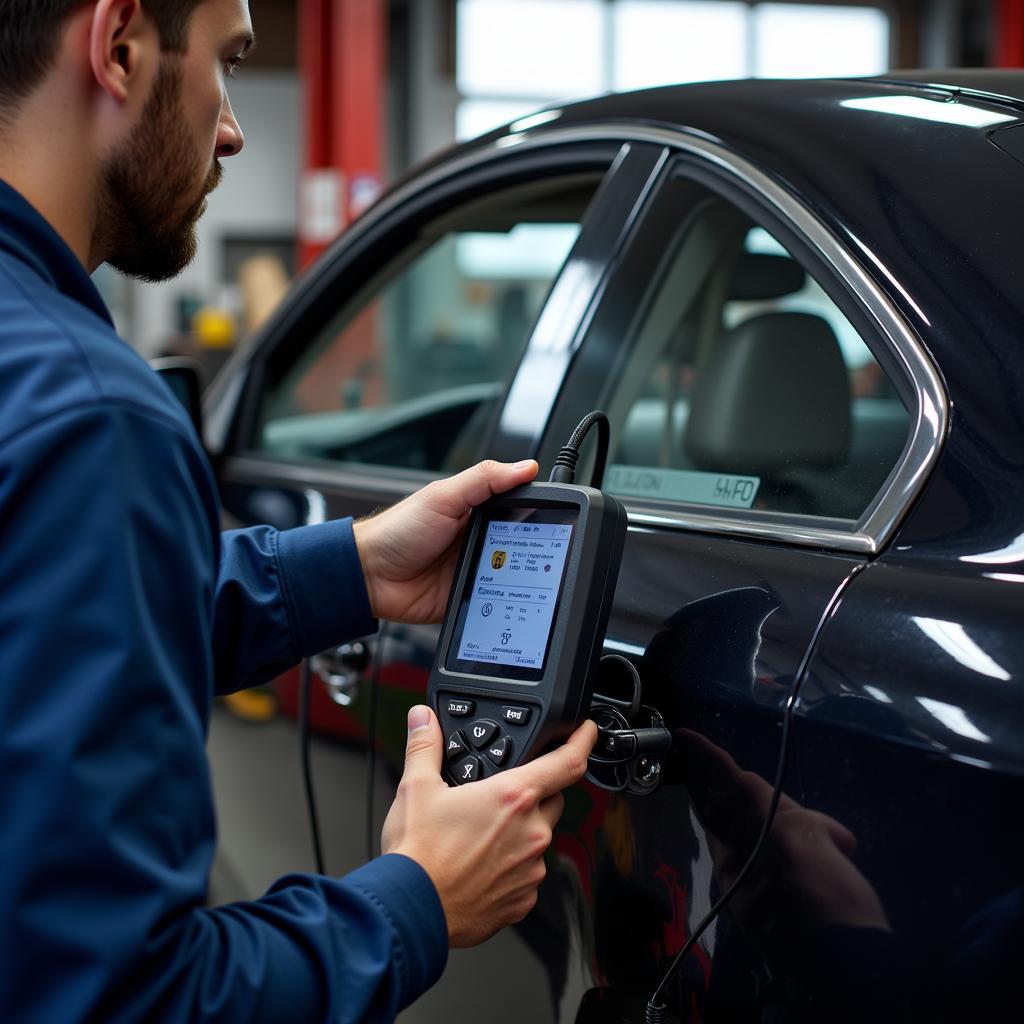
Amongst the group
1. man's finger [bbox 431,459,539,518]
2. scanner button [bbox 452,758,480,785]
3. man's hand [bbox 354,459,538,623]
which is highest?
man's finger [bbox 431,459,539,518]

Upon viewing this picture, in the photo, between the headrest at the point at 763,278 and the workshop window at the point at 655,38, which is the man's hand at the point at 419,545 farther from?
the workshop window at the point at 655,38

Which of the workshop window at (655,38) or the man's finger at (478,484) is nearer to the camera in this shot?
the man's finger at (478,484)

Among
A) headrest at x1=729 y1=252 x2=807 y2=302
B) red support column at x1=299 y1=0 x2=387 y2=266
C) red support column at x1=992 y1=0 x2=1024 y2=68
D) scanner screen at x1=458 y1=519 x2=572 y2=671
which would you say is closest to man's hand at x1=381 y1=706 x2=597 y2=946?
scanner screen at x1=458 y1=519 x2=572 y2=671

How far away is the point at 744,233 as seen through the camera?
1.58 metres

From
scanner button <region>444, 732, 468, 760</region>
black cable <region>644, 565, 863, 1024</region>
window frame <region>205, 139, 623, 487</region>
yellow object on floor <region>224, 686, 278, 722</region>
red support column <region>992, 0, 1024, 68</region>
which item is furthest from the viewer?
red support column <region>992, 0, 1024, 68</region>

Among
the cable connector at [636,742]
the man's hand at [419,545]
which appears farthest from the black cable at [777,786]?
the man's hand at [419,545]

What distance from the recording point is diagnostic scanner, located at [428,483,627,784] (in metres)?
1.05

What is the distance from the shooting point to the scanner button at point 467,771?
1.04 metres

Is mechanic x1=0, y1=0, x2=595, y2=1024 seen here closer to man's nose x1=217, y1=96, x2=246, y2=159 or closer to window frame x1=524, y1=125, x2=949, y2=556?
man's nose x1=217, y1=96, x2=246, y2=159

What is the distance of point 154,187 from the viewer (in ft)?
3.18

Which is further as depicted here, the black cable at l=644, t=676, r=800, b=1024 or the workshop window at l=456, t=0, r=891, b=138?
the workshop window at l=456, t=0, r=891, b=138

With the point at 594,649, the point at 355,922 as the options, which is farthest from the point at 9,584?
the point at 594,649

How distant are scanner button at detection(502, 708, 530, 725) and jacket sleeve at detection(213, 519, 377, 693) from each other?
311mm

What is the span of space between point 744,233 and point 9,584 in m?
1.07
